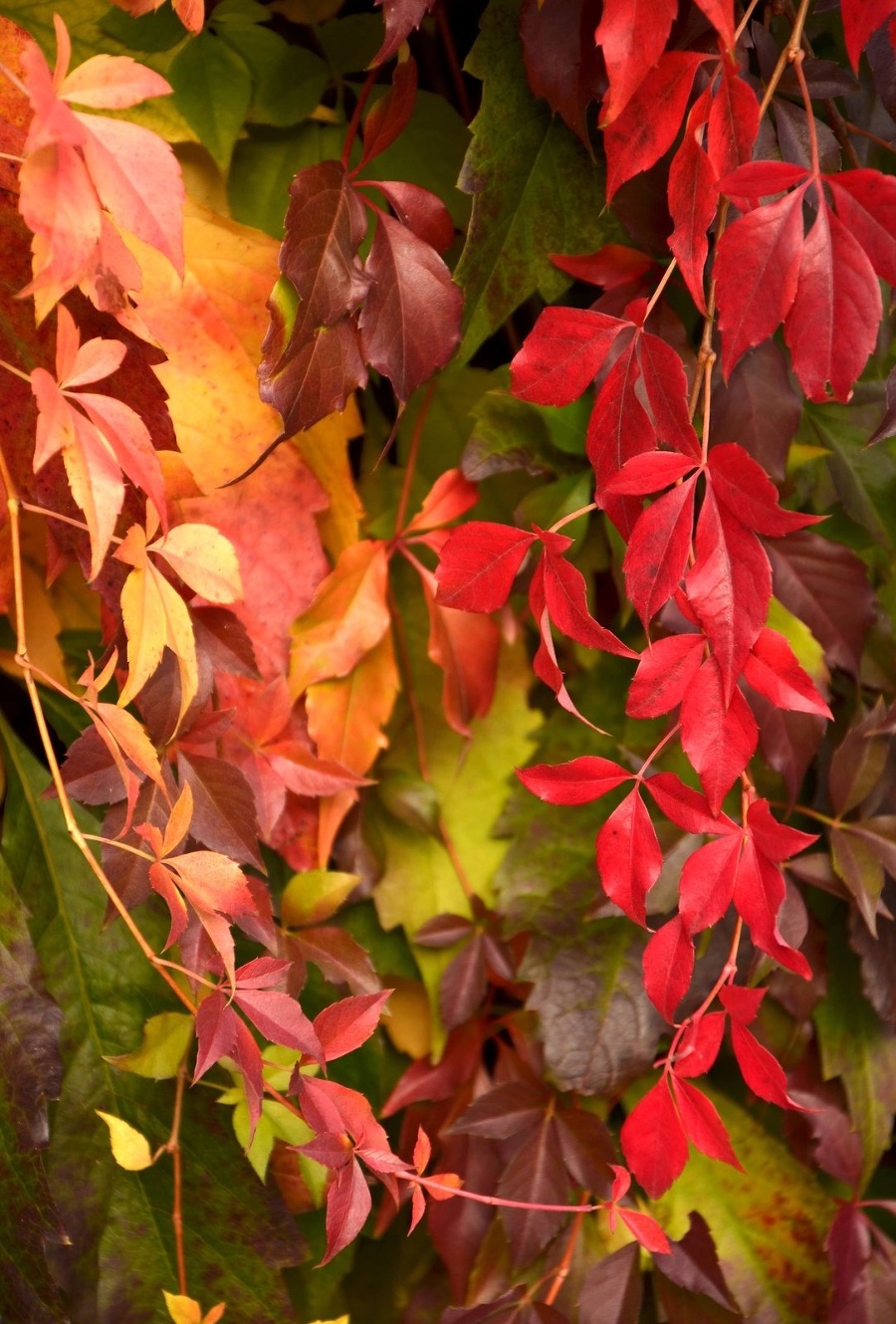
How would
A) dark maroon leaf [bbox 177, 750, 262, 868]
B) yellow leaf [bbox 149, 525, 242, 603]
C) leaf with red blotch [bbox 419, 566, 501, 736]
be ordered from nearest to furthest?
yellow leaf [bbox 149, 525, 242, 603], dark maroon leaf [bbox 177, 750, 262, 868], leaf with red blotch [bbox 419, 566, 501, 736]

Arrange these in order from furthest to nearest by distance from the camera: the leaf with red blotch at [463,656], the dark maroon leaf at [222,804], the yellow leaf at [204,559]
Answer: the leaf with red blotch at [463,656] < the dark maroon leaf at [222,804] < the yellow leaf at [204,559]

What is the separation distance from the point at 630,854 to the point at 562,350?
0.71ft

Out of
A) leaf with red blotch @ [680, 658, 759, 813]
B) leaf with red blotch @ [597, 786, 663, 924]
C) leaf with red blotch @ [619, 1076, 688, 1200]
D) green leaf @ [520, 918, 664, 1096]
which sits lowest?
green leaf @ [520, 918, 664, 1096]

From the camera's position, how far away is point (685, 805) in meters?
0.47

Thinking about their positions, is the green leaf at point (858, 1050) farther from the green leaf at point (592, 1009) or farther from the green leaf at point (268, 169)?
the green leaf at point (268, 169)

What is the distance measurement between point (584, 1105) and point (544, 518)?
35 cm

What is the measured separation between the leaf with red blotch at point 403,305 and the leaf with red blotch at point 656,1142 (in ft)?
1.14

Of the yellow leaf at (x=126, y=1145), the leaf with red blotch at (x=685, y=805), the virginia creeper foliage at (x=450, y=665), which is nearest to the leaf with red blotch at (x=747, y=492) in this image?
the virginia creeper foliage at (x=450, y=665)

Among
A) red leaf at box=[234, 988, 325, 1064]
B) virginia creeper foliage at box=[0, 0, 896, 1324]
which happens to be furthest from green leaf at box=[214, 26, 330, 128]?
red leaf at box=[234, 988, 325, 1064]

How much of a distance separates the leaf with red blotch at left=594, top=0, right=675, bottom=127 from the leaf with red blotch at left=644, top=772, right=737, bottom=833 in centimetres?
27

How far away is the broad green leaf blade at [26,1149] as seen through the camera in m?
0.51

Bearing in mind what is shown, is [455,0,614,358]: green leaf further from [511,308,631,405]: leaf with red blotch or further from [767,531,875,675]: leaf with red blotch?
[767,531,875,675]: leaf with red blotch

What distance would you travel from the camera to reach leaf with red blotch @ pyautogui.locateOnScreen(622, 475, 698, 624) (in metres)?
0.43

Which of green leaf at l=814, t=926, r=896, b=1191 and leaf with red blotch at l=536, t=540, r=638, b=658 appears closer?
leaf with red blotch at l=536, t=540, r=638, b=658
